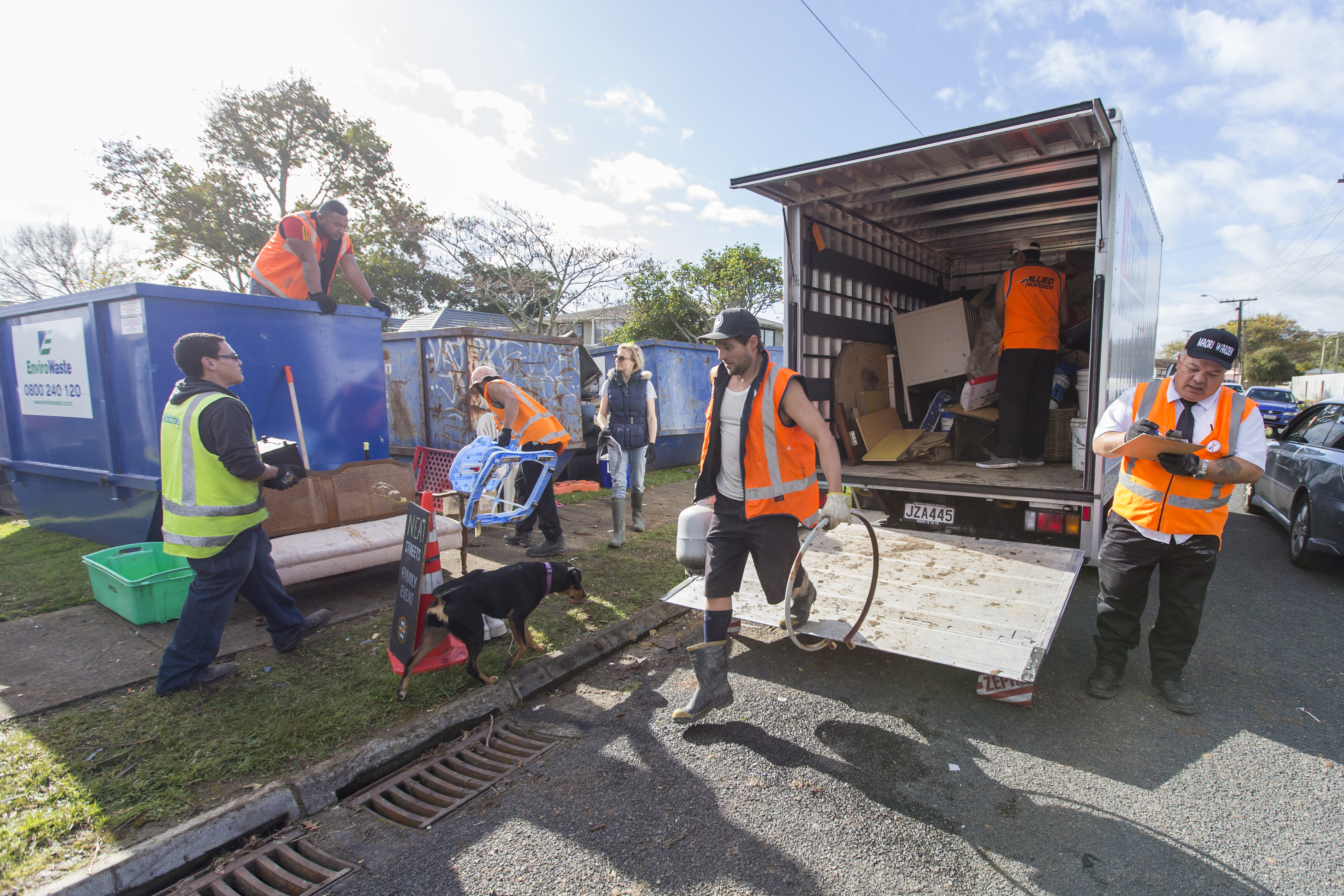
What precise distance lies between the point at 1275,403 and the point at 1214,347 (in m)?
26.3

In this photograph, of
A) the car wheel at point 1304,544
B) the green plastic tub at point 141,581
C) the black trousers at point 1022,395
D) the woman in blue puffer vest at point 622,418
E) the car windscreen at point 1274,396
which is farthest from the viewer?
the car windscreen at point 1274,396

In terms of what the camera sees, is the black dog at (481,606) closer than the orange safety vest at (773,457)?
No

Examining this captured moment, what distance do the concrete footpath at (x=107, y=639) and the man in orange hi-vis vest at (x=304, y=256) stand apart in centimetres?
226

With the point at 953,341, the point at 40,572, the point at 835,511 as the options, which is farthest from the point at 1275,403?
the point at 40,572

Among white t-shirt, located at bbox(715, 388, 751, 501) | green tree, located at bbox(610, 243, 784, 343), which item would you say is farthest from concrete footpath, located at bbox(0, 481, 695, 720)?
green tree, located at bbox(610, 243, 784, 343)

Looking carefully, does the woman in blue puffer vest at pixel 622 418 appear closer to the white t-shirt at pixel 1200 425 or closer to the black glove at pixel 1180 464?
the white t-shirt at pixel 1200 425

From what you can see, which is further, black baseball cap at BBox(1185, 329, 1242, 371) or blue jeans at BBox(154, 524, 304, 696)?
blue jeans at BBox(154, 524, 304, 696)

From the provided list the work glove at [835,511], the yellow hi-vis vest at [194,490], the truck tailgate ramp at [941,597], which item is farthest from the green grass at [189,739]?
the work glove at [835,511]

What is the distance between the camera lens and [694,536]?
3.89 meters

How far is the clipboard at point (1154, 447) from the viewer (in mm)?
3031

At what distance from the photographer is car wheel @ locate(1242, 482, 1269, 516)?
7.84 m

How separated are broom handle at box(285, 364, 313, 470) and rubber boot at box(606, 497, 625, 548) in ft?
8.45

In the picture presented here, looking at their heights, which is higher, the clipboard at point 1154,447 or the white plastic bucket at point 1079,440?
the clipboard at point 1154,447

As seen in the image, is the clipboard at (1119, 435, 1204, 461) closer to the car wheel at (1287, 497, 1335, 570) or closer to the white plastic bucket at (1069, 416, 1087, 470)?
the white plastic bucket at (1069, 416, 1087, 470)
